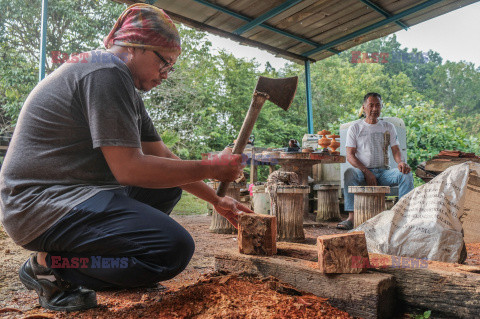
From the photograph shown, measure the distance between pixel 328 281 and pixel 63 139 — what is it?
1338 mm

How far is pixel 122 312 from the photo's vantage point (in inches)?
58.5

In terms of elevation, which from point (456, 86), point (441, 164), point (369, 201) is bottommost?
point (369, 201)

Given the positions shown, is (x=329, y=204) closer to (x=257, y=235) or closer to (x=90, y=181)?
(x=257, y=235)

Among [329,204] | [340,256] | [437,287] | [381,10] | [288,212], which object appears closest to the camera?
[437,287]

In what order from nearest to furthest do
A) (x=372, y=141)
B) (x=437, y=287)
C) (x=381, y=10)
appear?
(x=437, y=287) → (x=381, y=10) → (x=372, y=141)

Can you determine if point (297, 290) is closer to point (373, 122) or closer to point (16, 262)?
point (16, 262)

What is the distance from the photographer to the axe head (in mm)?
1884

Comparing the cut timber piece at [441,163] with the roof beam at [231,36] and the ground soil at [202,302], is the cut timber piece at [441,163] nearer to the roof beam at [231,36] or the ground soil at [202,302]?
the roof beam at [231,36]

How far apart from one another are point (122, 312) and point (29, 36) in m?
11.1

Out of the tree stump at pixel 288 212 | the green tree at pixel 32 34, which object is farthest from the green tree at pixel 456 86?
the tree stump at pixel 288 212

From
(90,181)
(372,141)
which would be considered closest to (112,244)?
(90,181)

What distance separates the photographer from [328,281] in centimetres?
153

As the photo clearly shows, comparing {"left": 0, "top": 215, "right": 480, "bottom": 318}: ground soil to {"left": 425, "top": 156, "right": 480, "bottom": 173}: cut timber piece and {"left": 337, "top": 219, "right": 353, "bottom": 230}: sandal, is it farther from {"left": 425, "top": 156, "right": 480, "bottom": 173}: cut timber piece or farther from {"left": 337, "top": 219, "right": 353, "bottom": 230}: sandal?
{"left": 425, "top": 156, "right": 480, "bottom": 173}: cut timber piece

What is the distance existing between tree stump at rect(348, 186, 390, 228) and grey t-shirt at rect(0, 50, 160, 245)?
9.85ft
